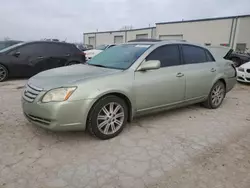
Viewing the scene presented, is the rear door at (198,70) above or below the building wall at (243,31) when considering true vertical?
below

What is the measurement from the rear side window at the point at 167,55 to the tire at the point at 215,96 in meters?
1.31

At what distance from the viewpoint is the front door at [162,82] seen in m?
3.47

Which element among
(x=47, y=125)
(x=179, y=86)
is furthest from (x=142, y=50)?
(x=47, y=125)

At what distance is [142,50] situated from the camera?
375cm

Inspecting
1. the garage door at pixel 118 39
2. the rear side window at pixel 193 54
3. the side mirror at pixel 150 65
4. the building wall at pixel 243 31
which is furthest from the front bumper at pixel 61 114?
the garage door at pixel 118 39

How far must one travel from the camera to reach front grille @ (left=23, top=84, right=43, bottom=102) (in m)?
2.94

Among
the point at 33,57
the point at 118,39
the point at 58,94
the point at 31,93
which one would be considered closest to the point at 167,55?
the point at 58,94

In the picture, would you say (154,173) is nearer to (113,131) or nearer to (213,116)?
(113,131)

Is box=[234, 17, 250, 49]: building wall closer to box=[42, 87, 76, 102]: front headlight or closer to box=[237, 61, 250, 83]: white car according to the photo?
box=[237, 61, 250, 83]: white car

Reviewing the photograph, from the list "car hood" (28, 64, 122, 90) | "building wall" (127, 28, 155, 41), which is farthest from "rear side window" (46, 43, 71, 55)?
"building wall" (127, 28, 155, 41)

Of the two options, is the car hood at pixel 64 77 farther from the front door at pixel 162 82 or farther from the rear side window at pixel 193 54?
the rear side window at pixel 193 54

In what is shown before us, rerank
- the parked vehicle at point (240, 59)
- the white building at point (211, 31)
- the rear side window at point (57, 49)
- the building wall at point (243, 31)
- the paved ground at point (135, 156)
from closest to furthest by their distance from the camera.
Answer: the paved ground at point (135, 156) < the rear side window at point (57, 49) < the parked vehicle at point (240, 59) < the building wall at point (243, 31) < the white building at point (211, 31)

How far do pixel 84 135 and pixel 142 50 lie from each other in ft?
5.68

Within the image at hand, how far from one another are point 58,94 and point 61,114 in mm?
266
